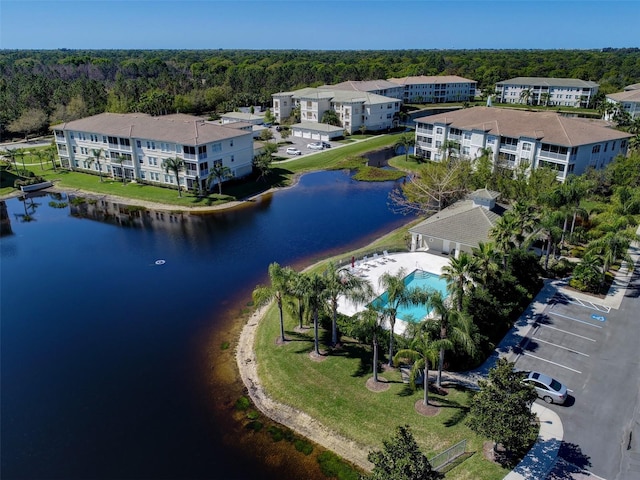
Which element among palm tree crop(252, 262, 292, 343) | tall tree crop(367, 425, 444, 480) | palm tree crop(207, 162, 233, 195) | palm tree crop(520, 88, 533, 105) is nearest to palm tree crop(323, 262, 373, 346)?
palm tree crop(252, 262, 292, 343)

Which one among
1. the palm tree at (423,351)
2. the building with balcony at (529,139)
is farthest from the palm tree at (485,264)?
the building with balcony at (529,139)

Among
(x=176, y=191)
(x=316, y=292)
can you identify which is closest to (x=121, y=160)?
(x=176, y=191)

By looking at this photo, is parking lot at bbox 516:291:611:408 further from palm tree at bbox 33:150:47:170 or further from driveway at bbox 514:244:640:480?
palm tree at bbox 33:150:47:170

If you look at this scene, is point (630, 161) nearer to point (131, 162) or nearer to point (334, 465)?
point (334, 465)

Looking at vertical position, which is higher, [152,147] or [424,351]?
[152,147]

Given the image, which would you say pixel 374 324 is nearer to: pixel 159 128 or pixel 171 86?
pixel 159 128

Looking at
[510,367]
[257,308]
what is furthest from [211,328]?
[510,367]
